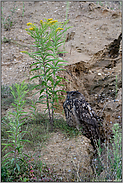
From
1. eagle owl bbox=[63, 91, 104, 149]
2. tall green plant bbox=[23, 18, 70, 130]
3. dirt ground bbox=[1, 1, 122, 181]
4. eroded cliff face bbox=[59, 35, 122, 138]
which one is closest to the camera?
tall green plant bbox=[23, 18, 70, 130]

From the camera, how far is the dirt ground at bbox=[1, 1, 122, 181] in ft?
16.2

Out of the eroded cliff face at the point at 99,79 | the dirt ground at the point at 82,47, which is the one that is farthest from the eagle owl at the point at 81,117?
the eroded cliff face at the point at 99,79

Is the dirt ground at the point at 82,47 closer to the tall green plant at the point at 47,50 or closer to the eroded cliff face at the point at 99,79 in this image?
the eroded cliff face at the point at 99,79

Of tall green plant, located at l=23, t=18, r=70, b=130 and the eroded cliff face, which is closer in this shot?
tall green plant, located at l=23, t=18, r=70, b=130

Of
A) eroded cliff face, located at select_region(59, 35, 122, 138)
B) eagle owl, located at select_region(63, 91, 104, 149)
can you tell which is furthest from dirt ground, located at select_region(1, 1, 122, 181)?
eagle owl, located at select_region(63, 91, 104, 149)

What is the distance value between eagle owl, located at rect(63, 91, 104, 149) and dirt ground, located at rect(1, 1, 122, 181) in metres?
0.32

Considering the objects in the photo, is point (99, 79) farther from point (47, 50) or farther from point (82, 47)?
point (47, 50)

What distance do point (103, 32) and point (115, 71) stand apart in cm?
192

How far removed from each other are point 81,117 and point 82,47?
10.9 feet

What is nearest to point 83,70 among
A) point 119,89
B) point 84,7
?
point 119,89

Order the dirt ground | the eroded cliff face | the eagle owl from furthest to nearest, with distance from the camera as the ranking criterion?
the dirt ground < the eroded cliff face < the eagle owl

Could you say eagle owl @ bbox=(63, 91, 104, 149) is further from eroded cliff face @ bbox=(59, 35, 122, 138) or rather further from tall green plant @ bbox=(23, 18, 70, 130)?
eroded cliff face @ bbox=(59, 35, 122, 138)

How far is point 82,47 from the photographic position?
19.7 feet

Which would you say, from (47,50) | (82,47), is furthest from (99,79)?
(47,50)
